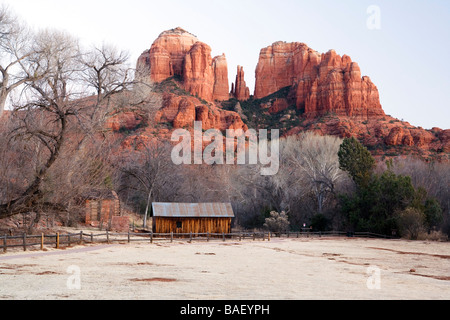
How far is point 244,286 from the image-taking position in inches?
514

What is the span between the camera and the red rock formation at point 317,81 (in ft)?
343

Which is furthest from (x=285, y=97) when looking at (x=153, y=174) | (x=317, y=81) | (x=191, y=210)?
(x=191, y=210)

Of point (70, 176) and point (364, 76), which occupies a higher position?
point (364, 76)

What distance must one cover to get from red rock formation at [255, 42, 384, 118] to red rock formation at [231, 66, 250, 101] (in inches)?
136

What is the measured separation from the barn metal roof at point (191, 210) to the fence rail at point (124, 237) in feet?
5.15

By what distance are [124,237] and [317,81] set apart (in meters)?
92.1

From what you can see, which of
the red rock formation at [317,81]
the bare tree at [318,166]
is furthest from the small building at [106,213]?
the red rock formation at [317,81]

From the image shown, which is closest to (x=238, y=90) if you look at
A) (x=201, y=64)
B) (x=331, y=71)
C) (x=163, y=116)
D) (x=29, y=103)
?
(x=201, y=64)

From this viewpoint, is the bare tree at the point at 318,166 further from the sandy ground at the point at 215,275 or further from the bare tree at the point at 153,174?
the sandy ground at the point at 215,275

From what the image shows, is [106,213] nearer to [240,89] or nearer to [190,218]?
[190,218]

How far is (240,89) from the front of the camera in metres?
135

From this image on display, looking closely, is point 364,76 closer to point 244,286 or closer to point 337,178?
point 337,178

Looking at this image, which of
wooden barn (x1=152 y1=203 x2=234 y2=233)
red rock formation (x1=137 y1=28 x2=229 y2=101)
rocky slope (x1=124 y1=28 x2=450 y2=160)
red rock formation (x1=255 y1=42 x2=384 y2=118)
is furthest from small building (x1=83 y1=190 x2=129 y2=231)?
red rock formation (x1=255 y1=42 x2=384 y2=118)

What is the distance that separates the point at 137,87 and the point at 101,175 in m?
6.22
